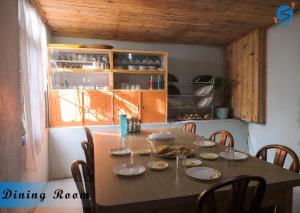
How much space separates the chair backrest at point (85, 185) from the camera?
1.29m

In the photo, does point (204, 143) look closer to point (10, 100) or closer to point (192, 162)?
point (192, 162)

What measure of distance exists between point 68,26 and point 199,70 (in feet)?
8.78

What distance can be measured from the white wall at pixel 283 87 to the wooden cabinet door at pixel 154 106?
1.79 metres

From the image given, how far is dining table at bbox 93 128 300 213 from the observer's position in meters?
1.03

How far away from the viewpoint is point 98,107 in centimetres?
346

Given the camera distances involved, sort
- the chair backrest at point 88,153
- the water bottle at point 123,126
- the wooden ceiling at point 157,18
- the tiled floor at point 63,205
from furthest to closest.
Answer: the wooden ceiling at point 157,18 < the water bottle at point 123,126 < the tiled floor at point 63,205 < the chair backrest at point 88,153

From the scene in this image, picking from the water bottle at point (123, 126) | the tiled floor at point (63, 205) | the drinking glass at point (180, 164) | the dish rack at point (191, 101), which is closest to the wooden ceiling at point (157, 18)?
the dish rack at point (191, 101)

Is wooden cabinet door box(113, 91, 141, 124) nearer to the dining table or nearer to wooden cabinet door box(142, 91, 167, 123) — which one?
wooden cabinet door box(142, 91, 167, 123)

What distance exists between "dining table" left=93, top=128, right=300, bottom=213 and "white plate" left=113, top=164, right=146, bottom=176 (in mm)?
24

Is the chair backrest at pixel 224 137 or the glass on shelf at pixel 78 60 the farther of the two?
the glass on shelf at pixel 78 60

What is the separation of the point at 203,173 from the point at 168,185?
29cm

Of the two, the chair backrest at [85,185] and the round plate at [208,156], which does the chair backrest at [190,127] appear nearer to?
the round plate at [208,156]

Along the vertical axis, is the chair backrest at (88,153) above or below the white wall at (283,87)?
below

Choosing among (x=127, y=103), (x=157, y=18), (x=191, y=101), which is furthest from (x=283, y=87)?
(x=127, y=103)
